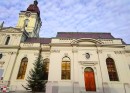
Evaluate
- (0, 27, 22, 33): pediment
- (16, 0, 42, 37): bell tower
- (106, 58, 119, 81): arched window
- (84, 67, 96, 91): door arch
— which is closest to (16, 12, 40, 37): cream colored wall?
(16, 0, 42, 37): bell tower

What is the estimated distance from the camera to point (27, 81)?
21562 mm

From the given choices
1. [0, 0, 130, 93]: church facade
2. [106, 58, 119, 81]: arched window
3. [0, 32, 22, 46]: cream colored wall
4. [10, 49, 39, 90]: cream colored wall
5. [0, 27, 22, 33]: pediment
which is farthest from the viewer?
Answer: [0, 27, 22, 33]: pediment

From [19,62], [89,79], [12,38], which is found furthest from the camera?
[12,38]

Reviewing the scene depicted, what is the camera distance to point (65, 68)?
20.6m

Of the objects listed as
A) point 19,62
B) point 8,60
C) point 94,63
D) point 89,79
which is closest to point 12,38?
point 8,60

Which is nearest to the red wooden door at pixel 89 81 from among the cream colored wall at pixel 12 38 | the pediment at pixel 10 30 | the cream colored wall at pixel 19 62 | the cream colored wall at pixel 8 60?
the cream colored wall at pixel 19 62

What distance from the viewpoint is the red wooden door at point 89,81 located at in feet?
62.9

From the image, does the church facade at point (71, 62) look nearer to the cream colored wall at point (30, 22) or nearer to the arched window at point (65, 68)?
the arched window at point (65, 68)

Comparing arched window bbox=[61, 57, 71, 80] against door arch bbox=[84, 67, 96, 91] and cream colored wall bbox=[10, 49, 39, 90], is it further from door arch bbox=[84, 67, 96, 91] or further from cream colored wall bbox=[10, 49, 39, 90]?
cream colored wall bbox=[10, 49, 39, 90]

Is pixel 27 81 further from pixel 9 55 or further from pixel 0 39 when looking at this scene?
pixel 0 39

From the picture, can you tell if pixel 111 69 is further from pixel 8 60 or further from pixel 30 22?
pixel 30 22

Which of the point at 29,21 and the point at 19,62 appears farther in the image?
the point at 29,21

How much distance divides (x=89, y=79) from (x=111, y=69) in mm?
3722

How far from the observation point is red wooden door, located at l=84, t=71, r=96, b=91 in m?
19.2
